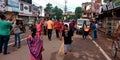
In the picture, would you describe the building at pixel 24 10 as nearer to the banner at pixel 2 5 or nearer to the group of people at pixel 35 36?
the banner at pixel 2 5

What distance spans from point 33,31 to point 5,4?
34.2 meters

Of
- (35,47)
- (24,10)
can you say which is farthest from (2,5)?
(35,47)

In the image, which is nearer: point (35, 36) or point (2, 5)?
point (35, 36)

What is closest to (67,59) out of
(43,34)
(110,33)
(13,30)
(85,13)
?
(13,30)

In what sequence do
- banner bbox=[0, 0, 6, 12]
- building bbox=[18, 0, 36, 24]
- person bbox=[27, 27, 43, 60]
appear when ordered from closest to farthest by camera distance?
person bbox=[27, 27, 43, 60] → banner bbox=[0, 0, 6, 12] → building bbox=[18, 0, 36, 24]

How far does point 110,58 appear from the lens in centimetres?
1200

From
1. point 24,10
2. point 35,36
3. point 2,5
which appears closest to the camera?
point 35,36

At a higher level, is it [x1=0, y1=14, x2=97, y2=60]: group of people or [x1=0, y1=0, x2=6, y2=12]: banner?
[x1=0, y1=0, x2=6, y2=12]: banner

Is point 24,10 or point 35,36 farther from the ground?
point 24,10

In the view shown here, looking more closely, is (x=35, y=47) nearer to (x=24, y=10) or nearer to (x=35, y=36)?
(x=35, y=36)

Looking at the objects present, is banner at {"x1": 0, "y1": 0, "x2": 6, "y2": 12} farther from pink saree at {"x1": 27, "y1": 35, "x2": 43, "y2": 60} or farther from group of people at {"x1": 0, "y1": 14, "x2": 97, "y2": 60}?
pink saree at {"x1": 27, "y1": 35, "x2": 43, "y2": 60}

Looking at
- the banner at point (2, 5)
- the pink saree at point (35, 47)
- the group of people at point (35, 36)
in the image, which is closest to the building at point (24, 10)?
the banner at point (2, 5)

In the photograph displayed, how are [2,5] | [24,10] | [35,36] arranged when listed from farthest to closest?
1. [24,10]
2. [2,5]
3. [35,36]

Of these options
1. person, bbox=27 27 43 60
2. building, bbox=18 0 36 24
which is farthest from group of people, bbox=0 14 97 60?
building, bbox=18 0 36 24
